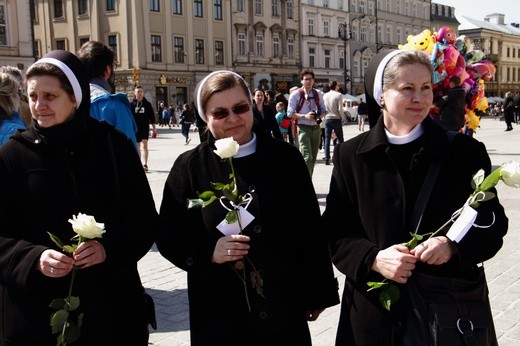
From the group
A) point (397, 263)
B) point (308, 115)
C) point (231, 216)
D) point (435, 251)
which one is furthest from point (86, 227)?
point (308, 115)

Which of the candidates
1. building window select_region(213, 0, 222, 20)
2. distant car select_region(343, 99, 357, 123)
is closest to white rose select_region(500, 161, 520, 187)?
distant car select_region(343, 99, 357, 123)

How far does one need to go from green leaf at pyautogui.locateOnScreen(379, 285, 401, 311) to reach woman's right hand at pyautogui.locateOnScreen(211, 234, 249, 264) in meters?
0.58

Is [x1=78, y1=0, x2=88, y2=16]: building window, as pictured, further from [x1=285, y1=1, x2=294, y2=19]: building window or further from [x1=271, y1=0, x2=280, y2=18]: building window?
[x1=285, y1=1, x2=294, y2=19]: building window

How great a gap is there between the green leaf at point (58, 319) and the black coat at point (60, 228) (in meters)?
0.16

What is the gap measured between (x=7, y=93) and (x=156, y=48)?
3937cm

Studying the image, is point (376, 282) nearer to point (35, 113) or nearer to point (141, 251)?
point (141, 251)

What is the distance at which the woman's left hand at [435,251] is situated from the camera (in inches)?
88.5

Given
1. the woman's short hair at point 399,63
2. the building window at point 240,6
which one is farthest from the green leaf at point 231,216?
the building window at point 240,6

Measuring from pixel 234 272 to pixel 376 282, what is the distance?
2.05 ft

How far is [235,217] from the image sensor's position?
2465 mm

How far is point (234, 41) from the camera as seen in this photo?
46.8 metres

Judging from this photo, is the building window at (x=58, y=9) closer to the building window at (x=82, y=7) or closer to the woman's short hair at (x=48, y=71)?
the building window at (x=82, y=7)

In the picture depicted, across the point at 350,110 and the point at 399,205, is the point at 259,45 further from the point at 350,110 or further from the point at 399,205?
the point at 399,205

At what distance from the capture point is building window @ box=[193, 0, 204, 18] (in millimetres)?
44250
